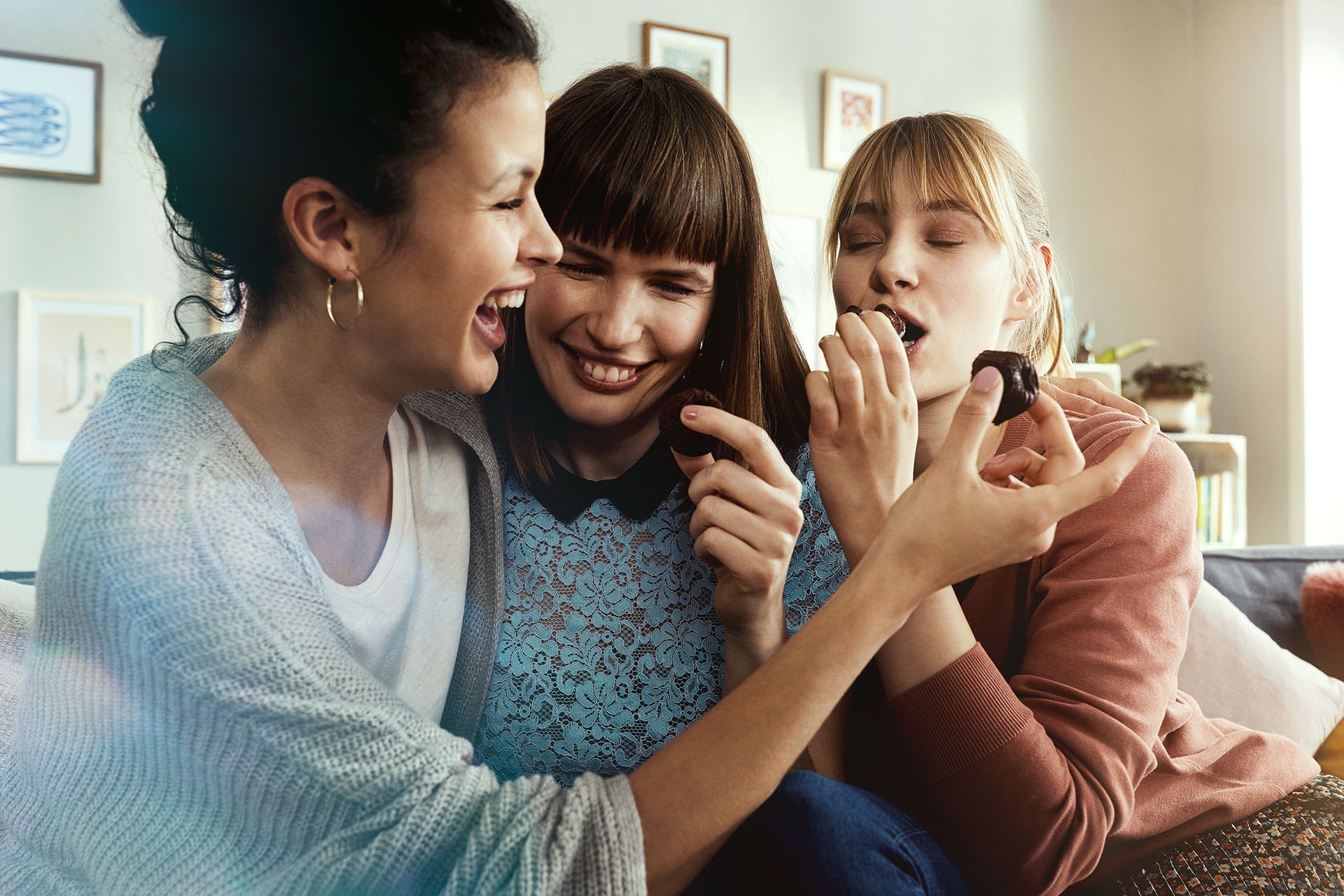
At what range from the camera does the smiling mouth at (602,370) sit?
3.43 feet

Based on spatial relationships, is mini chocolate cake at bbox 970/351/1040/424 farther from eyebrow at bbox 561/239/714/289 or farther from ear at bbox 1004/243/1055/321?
ear at bbox 1004/243/1055/321

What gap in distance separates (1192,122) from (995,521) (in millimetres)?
3699

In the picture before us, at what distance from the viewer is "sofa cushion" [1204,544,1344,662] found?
182cm

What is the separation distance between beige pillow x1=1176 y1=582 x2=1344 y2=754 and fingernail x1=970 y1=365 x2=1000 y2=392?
1038 mm

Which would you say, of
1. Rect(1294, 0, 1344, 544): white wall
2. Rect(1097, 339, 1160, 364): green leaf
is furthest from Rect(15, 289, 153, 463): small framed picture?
Rect(1294, 0, 1344, 544): white wall

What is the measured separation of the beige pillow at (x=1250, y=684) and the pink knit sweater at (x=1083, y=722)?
1.66 feet

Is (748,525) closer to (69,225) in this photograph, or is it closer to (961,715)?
(961,715)

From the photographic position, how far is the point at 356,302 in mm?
853

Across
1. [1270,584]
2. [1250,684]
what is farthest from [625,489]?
[1270,584]

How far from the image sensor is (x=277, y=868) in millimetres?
731

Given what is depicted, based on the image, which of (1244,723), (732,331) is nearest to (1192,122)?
(1244,723)

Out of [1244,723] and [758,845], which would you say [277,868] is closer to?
[758,845]

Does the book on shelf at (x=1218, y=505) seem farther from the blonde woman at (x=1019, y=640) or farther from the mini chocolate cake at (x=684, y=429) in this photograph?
the mini chocolate cake at (x=684, y=429)

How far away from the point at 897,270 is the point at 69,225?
7.46ft
